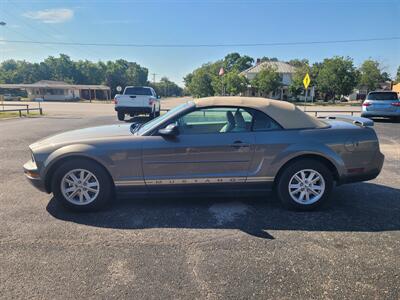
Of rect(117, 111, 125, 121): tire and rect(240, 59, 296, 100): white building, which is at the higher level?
rect(240, 59, 296, 100): white building

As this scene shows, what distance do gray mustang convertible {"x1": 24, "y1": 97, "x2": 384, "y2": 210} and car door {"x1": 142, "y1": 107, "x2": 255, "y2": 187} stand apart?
0.04ft

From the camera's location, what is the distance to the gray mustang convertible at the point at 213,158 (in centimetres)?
403

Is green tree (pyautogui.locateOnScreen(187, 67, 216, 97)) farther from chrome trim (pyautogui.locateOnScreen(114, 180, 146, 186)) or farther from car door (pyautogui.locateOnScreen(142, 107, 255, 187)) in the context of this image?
chrome trim (pyautogui.locateOnScreen(114, 180, 146, 186))

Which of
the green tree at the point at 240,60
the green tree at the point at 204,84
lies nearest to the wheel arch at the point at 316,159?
the green tree at the point at 204,84

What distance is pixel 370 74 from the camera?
66.2 meters

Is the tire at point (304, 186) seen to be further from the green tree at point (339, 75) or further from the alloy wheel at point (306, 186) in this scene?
the green tree at point (339, 75)

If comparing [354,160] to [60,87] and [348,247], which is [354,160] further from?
[60,87]

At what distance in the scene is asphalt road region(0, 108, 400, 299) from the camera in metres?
2.60

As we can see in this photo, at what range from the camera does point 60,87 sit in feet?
233

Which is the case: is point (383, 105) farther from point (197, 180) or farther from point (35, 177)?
point (35, 177)

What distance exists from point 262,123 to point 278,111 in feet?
0.98

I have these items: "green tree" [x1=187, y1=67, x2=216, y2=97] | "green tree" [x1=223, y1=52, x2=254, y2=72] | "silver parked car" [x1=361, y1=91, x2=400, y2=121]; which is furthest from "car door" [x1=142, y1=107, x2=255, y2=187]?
"green tree" [x1=223, y1=52, x2=254, y2=72]

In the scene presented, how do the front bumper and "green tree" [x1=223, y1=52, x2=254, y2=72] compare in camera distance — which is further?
"green tree" [x1=223, y1=52, x2=254, y2=72]

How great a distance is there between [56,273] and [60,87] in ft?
250
